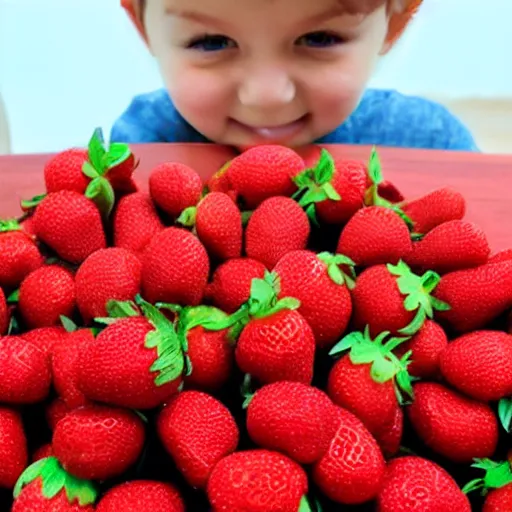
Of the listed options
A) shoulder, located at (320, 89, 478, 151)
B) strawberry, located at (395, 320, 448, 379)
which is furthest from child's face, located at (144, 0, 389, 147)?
strawberry, located at (395, 320, 448, 379)

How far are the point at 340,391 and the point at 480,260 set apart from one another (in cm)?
24

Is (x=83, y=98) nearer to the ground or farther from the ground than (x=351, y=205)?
nearer to the ground

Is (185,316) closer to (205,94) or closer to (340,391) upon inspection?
(340,391)

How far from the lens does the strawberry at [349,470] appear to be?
0.60 metres

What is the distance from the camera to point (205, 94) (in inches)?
49.3

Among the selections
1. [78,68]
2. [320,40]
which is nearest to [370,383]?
[320,40]

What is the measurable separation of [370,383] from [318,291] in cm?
10

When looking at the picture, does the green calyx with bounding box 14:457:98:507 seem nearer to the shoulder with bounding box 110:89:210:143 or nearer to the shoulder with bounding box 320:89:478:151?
the shoulder with bounding box 110:89:210:143

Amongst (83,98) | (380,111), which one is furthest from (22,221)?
(83,98)

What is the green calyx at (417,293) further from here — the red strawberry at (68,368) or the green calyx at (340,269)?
the red strawberry at (68,368)

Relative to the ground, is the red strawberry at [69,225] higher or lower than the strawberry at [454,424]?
higher

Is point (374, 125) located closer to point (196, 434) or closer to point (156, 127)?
point (156, 127)

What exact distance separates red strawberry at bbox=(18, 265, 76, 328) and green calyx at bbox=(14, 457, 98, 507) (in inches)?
7.0

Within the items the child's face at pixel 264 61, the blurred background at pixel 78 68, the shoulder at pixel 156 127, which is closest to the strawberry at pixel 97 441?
the child's face at pixel 264 61
